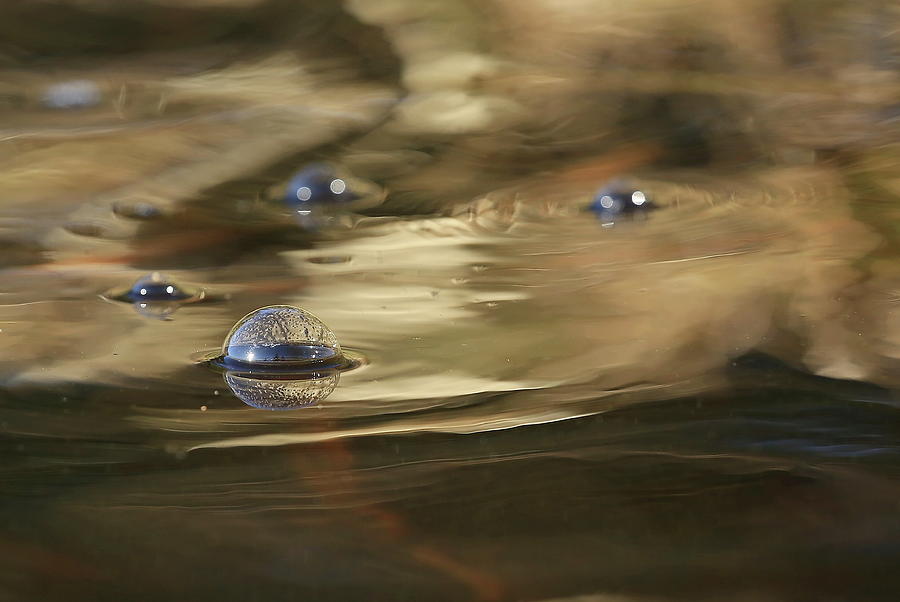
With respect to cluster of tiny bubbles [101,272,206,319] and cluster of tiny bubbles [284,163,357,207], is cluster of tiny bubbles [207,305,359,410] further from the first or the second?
cluster of tiny bubbles [284,163,357,207]

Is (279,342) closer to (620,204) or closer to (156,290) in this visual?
(156,290)

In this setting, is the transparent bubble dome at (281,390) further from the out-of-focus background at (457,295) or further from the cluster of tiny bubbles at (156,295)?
the cluster of tiny bubbles at (156,295)

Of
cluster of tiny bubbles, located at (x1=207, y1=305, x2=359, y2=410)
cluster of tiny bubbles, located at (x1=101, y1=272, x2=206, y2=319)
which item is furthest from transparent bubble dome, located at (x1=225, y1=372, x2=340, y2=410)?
cluster of tiny bubbles, located at (x1=101, y1=272, x2=206, y2=319)

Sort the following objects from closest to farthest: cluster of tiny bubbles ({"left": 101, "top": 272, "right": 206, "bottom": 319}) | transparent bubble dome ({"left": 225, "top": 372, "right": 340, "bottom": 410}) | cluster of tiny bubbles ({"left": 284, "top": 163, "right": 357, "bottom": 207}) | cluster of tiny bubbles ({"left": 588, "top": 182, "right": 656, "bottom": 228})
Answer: transparent bubble dome ({"left": 225, "top": 372, "right": 340, "bottom": 410}), cluster of tiny bubbles ({"left": 101, "top": 272, "right": 206, "bottom": 319}), cluster of tiny bubbles ({"left": 588, "top": 182, "right": 656, "bottom": 228}), cluster of tiny bubbles ({"left": 284, "top": 163, "right": 357, "bottom": 207})

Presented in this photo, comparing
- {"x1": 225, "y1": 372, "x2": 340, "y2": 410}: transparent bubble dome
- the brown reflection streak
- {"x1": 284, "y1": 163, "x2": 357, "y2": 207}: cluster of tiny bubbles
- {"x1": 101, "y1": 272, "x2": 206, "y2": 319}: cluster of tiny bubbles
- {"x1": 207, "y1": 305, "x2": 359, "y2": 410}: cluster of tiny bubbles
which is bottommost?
the brown reflection streak

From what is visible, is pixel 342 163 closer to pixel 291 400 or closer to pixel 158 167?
pixel 158 167

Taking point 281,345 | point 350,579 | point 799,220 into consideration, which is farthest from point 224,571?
point 799,220

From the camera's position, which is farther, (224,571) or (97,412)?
(97,412)
